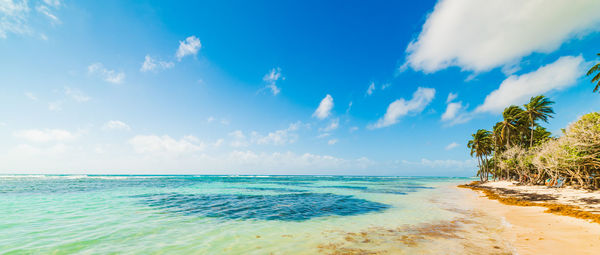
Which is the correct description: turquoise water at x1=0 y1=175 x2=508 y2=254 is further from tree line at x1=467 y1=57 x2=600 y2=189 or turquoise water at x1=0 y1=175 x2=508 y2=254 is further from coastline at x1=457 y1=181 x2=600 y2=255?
tree line at x1=467 y1=57 x2=600 y2=189

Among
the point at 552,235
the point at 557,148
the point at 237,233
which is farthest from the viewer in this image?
the point at 557,148

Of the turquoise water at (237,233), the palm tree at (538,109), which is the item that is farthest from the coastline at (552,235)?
the palm tree at (538,109)

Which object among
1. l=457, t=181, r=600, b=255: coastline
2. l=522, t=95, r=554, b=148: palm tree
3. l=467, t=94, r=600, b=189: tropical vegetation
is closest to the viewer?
l=457, t=181, r=600, b=255: coastline

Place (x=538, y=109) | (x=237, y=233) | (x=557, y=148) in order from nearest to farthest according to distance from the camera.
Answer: (x=237, y=233)
(x=557, y=148)
(x=538, y=109)

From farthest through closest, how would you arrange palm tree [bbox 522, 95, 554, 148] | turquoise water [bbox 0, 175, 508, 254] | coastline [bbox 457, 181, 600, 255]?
palm tree [bbox 522, 95, 554, 148] → turquoise water [bbox 0, 175, 508, 254] → coastline [bbox 457, 181, 600, 255]

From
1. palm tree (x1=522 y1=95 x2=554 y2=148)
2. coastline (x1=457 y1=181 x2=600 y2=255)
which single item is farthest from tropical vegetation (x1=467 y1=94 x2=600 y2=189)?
coastline (x1=457 y1=181 x2=600 y2=255)

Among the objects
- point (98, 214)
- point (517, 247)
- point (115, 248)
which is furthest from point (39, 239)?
point (517, 247)

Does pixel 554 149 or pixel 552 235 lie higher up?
pixel 554 149

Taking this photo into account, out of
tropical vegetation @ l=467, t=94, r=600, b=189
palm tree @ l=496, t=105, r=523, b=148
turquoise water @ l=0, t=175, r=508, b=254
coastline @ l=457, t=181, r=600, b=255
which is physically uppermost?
palm tree @ l=496, t=105, r=523, b=148

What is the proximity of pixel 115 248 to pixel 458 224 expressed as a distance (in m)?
15.6

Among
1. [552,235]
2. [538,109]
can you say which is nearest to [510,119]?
[538,109]

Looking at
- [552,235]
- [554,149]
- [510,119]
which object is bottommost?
[552,235]

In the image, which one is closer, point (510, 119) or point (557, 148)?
point (557, 148)

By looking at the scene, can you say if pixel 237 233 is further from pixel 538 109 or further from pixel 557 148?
pixel 538 109
